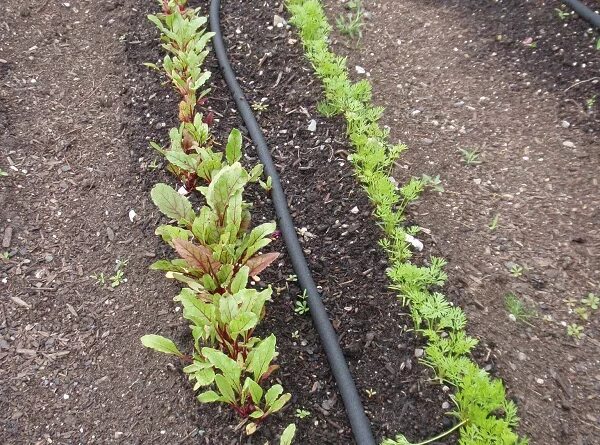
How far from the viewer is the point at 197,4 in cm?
498

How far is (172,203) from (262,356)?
0.95 meters

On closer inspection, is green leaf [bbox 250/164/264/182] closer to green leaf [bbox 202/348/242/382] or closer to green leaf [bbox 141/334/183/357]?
green leaf [bbox 141/334/183/357]

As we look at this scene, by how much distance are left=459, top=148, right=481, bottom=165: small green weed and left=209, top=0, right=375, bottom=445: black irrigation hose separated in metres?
1.25

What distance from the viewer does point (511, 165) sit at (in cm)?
369

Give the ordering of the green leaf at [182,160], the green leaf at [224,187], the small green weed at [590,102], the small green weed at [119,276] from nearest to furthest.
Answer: the green leaf at [224,187]
the small green weed at [119,276]
the green leaf at [182,160]
the small green weed at [590,102]

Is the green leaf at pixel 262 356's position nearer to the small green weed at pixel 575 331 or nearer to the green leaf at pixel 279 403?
the green leaf at pixel 279 403

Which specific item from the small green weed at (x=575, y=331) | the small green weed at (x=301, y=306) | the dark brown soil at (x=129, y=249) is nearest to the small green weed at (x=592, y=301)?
the small green weed at (x=575, y=331)

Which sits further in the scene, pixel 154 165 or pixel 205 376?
pixel 154 165

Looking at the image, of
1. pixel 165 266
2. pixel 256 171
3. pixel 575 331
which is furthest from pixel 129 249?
pixel 575 331

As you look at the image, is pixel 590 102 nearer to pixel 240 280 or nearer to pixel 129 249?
pixel 240 280

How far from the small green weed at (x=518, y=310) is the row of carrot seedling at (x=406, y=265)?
322 millimetres

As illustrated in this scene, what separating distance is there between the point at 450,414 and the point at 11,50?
165 inches

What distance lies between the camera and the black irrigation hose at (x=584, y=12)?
4.35 meters

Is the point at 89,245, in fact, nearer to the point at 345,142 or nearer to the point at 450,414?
Result: the point at 345,142
